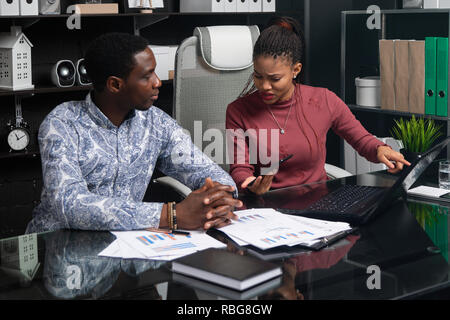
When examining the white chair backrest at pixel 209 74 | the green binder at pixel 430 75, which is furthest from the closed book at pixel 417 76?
the white chair backrest at pixel 209 74

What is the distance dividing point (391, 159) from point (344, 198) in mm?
365

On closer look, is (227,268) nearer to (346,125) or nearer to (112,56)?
(112,56)

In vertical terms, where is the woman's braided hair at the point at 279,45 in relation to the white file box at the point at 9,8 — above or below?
below

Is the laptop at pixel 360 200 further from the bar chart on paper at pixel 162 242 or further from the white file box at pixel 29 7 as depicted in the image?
the white file box at pixel 29 7

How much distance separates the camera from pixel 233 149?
213cm

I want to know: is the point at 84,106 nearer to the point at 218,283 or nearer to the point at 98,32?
the point at 218,283

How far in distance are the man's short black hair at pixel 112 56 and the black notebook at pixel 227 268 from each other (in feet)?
2.16

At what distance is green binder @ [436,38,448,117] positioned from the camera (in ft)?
10.0

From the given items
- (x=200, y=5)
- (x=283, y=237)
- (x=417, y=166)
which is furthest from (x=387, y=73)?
(x=283, y=237)

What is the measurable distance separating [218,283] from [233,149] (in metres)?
0.99

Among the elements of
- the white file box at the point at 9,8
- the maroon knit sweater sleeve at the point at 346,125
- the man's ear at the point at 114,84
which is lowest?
the maroon knit sweater sleeve at the point at 346,125

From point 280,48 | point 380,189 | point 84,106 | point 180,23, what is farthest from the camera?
point 180,23

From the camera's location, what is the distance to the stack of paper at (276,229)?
4.70ft
